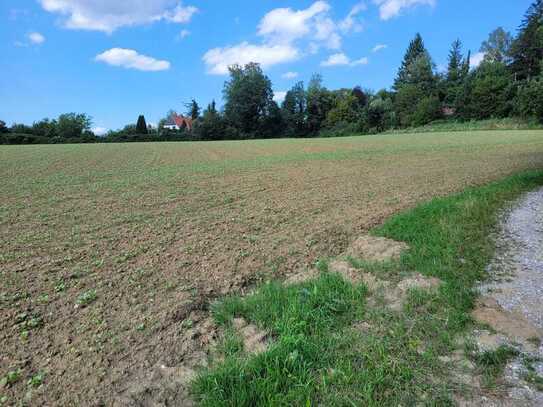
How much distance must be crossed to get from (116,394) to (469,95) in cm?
7983

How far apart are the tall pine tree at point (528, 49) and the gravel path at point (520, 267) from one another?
88211 mm

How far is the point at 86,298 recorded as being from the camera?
4.09 m

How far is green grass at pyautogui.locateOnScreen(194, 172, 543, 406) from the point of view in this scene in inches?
99.6

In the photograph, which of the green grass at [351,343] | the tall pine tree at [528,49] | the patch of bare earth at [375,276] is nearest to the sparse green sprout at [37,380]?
the green grass at [351,343]

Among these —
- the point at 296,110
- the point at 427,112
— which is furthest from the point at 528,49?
the point at 296,110

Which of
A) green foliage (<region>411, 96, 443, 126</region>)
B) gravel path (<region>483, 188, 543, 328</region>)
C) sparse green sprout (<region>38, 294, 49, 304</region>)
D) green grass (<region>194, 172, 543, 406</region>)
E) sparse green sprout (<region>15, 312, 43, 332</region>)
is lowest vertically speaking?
gravel path (<region>483, 188, 543, 328</region>)

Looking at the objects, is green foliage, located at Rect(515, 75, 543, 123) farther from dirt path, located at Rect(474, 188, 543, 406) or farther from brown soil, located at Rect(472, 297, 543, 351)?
brown soil, located at Rect(472, 297, 543, 351)

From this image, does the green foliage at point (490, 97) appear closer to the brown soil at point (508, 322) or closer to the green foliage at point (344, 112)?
the green foliage at point (344, 112)

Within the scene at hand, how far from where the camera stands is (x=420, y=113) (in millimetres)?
70062

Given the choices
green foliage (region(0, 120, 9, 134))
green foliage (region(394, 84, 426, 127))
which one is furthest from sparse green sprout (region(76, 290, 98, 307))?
green foliage (region(394, 84, 426, 127))

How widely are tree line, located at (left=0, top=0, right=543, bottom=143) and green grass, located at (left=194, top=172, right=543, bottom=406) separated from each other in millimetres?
63871

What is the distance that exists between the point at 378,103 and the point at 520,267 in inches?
3105

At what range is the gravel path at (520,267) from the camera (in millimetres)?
3625

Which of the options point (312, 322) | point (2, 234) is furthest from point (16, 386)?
point (2, 234)
